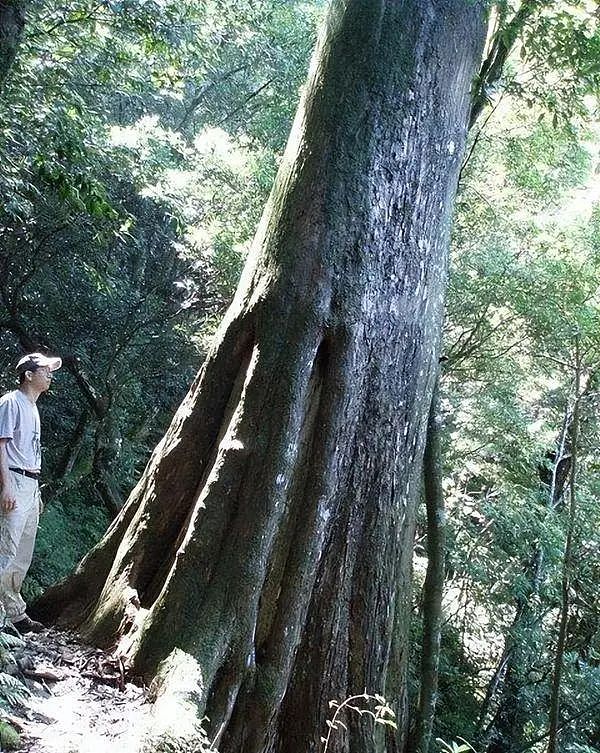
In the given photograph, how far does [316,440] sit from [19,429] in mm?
2109

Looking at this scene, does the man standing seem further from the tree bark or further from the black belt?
the tree bark

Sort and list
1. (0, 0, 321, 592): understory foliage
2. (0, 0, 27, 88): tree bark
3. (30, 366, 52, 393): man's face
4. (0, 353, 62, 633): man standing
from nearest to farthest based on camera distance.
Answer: (0, 0, 27, 88): tree bark
(0, 353, 62, 633): man standing
(30, 366, 52, 393): man's face
(0, 0, 321, 592): understory foliage

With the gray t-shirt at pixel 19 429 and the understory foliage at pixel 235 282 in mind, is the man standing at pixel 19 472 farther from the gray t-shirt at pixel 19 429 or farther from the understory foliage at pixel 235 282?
the understory foliage at pixel 235 282

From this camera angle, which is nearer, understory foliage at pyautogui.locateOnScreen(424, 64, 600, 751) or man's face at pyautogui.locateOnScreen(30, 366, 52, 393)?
man's face at pyautogui.locateOnScreen(30, 366, 52, 393)

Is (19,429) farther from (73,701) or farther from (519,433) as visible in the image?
(519,433)

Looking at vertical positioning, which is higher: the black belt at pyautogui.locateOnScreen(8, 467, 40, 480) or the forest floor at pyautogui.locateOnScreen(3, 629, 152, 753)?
the black belt at pyautogui.locateOnScreen(8, 467, 40, 480)

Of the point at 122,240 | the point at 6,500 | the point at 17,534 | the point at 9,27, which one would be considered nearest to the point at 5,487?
the point at 6,500

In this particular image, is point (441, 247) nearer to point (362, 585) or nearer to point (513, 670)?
point (362, 585)

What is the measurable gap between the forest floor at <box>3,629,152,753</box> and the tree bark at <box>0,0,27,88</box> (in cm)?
337

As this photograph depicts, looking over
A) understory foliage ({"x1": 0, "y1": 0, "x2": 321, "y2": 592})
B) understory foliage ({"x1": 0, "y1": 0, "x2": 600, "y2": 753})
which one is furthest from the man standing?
understory foliage ({"x1": 0, "y1": 0, "x2": 321, "y2": 592})

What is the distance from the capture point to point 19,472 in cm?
466

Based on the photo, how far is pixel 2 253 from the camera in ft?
33.8

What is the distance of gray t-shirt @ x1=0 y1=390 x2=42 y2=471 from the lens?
180 inches

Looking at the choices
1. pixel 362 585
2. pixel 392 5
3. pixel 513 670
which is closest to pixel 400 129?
pixel 392 5
